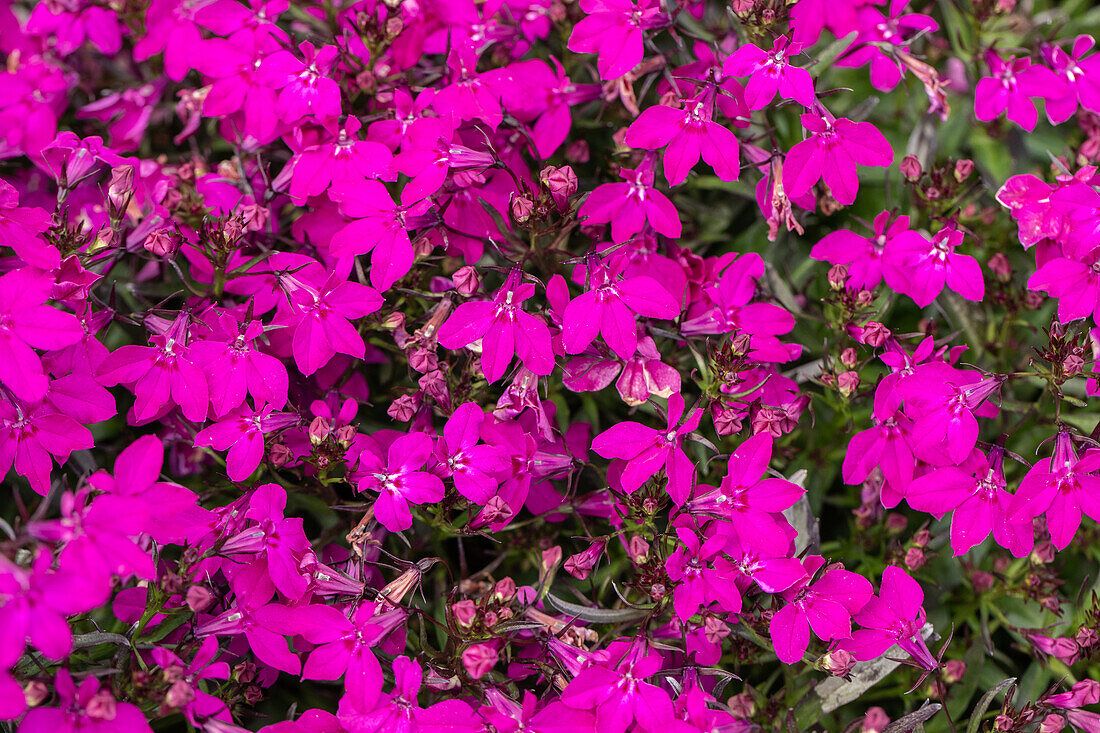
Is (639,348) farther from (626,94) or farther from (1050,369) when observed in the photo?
(1050,369)

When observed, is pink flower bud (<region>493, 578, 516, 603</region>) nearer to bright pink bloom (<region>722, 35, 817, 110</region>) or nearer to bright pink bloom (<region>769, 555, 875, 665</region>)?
bright pink bloom (<region>769, 555, 875, 665</region>)

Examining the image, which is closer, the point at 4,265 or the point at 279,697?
the point at 4,265

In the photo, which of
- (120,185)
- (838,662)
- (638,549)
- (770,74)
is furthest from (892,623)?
(120,185)

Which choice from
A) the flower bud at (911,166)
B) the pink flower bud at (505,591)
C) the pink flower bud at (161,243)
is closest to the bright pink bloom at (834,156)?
the flower bud at (911,166)

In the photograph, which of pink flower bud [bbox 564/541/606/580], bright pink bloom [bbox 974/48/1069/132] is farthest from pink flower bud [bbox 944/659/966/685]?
bright pink bloom [bbox 974/48/1069/132]

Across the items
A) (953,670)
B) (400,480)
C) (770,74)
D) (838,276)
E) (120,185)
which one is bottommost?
(953,670)

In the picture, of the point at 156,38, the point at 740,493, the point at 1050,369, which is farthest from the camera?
the point at 156,38

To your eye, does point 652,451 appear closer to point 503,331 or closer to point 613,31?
point 503,331

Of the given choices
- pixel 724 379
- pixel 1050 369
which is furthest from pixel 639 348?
pixel 1050 369

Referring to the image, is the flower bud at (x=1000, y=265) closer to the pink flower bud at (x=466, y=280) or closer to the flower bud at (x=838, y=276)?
the flower bud at (x=838, y=276)
